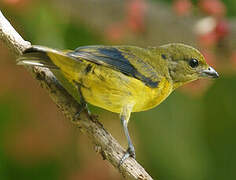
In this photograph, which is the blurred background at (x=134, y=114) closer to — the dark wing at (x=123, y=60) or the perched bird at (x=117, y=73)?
the perched bird at (x=117, y=73)

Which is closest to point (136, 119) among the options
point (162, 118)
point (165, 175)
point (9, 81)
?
point (162, 118)

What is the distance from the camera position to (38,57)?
320 cm

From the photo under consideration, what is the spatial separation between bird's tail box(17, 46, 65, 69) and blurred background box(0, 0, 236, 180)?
1.63 meters

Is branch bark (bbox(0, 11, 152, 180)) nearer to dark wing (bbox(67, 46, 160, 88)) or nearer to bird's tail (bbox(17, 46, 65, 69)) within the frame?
bird's tail (bbox(17, 46, 65, 69))

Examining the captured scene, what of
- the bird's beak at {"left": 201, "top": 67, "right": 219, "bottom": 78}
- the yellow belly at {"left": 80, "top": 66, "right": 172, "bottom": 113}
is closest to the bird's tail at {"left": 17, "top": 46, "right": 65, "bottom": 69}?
the yellow belly at {"left": 80, "top": 66, "right": 172, "bottom": 113}

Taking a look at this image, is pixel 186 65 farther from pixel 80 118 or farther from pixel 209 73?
pixel 80 118

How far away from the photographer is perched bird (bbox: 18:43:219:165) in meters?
3.25

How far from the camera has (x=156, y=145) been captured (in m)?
5.36

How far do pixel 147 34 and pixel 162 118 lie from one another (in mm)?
983

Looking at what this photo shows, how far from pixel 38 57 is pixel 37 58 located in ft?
0.06

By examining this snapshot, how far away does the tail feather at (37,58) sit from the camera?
9.86 feet

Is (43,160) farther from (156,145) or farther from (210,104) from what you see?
(210,104)

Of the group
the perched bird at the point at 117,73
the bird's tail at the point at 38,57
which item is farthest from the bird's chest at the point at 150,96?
the bird's tail at the point at 38,57

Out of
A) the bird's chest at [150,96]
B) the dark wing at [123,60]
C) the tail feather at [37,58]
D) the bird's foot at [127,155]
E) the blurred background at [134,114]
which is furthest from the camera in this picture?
the blurred background at [134,114]
